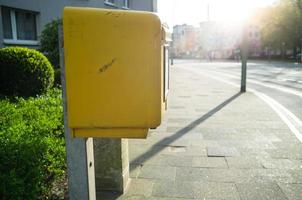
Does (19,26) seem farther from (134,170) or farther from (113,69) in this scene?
(113,69)

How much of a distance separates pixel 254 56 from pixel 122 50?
71436 mm

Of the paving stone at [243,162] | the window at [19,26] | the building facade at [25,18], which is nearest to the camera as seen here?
the paving stone at [243,162]

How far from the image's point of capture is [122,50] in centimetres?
220

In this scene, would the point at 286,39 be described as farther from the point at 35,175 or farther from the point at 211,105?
the point at 35,175

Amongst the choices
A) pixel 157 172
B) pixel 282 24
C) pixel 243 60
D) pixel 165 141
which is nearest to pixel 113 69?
pixel 157 172

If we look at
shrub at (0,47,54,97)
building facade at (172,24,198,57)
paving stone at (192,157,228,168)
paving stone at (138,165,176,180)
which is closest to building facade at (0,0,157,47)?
shrub at (0,47,54,97)

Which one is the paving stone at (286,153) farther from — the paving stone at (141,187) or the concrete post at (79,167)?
the concrete post at (79,167)

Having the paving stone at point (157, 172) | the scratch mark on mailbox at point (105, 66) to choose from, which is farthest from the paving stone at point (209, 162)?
the scratch mark on mailbox at point (105, 66)

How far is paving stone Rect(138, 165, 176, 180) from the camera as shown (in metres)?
3.93

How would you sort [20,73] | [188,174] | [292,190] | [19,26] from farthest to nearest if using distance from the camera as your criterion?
[19,26]
[20,73]
[188,174]
[292,190]

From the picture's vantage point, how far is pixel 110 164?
345 centimetres

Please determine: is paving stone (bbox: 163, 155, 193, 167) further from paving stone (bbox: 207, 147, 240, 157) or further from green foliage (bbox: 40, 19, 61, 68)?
green foliage (bbox: 40, 19, 61, 68)

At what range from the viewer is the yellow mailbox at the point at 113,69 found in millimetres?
2178

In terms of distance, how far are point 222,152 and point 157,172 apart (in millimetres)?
1251
